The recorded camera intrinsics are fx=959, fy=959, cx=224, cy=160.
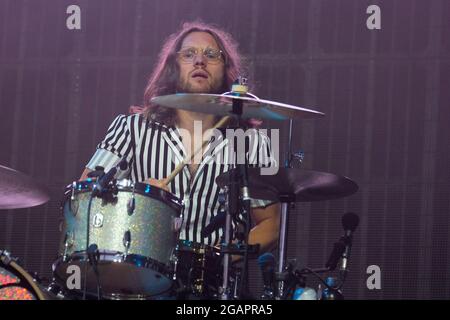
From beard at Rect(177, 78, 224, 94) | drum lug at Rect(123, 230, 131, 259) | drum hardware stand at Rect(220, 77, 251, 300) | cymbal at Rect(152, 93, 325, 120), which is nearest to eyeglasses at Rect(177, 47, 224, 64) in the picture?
beard at Rect(177, 78, 224, 94)

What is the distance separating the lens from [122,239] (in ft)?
13.8

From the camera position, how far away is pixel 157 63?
5.64 meters

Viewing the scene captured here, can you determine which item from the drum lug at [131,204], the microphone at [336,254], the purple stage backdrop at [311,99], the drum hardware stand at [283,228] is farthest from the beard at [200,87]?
the microphone at [336,254]

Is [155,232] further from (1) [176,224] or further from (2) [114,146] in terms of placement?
(2) [114,146]

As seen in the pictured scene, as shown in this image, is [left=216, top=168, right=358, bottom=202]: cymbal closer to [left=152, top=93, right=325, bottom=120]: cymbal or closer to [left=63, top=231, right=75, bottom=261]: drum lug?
[left=152, top=93, right=325, bottom=120]: cymbal

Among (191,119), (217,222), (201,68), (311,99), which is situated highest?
(201,68)

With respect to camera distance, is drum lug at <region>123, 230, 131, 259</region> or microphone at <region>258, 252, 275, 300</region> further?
microphone at <region>258, 252, 275, 300</region>

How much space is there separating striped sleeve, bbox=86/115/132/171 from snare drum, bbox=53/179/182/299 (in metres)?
0.81

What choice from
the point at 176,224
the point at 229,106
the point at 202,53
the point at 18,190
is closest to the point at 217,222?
the point at 176,224

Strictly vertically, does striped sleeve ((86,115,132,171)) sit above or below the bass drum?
above

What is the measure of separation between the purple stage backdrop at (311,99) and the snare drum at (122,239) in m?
1.05

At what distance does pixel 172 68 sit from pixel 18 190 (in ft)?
5.09

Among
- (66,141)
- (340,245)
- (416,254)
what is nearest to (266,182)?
(340,245)

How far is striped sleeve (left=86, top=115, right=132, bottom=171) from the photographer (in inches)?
205
